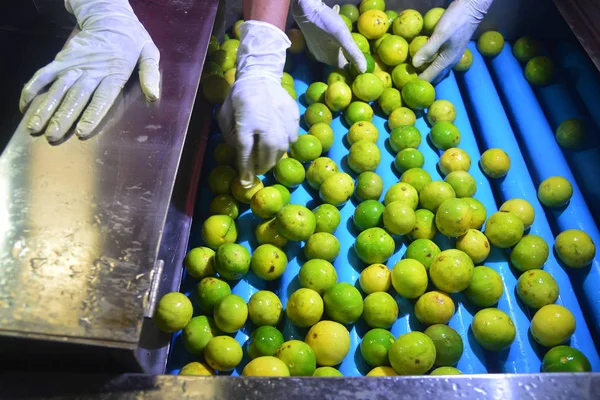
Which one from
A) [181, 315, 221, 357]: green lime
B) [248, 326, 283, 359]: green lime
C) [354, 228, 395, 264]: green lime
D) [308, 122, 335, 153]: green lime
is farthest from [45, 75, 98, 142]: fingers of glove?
[354, 228, 395, 264]: green lime

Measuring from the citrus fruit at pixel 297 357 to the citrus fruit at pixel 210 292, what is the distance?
459 mm

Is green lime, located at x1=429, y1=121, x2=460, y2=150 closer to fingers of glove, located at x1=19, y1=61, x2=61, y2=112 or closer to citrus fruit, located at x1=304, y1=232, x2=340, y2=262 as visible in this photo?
citrus fruit, located at x1=304, y1=232, x2=340, y2=262

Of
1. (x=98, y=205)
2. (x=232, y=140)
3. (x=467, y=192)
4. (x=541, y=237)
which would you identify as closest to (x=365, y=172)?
(x=467, y=192)

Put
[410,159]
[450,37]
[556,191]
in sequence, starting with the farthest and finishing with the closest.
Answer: [450,37]
[410,159]
[556,191]

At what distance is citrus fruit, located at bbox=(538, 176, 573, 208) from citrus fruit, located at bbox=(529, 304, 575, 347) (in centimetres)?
78

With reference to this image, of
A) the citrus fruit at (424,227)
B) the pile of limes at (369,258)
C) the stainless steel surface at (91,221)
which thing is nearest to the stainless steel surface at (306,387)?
the stainless steel surface at (91,221)

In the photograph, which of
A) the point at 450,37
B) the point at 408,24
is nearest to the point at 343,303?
the point at 450,37

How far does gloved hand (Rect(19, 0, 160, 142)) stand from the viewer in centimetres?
207

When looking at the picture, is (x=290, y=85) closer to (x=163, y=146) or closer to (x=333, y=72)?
(x=333, y=72)

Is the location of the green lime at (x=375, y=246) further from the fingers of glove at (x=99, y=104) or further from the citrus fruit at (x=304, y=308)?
the fingers of glove at (x=99, y=104)

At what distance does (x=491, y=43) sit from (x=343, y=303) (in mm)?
2704

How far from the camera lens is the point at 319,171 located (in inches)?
116

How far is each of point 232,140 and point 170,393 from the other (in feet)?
5.16

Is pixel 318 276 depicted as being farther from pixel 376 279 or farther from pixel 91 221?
pixel 91 221
